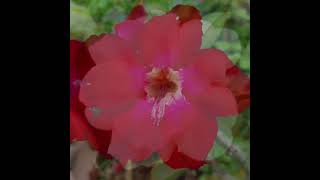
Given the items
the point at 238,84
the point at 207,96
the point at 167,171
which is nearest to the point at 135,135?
the point at 167,171

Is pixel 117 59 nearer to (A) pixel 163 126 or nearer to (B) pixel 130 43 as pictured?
(B) pixel 130 43

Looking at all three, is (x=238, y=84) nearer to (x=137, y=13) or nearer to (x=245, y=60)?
(x=245, y=60)

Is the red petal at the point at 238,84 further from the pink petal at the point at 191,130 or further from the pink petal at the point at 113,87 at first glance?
the pink petal at the point at 113,87

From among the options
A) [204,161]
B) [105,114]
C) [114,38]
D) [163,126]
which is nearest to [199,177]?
[204,161]

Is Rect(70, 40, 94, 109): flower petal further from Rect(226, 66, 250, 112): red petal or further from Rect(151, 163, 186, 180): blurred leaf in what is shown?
Rect(226, 66, 250, 112): red petal

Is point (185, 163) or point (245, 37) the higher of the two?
point (245, 37)

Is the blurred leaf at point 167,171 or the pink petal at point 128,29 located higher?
the pink petal at point 128,29

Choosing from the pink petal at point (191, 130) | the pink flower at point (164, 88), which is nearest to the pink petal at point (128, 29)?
the pink flower at point (164, 88)
